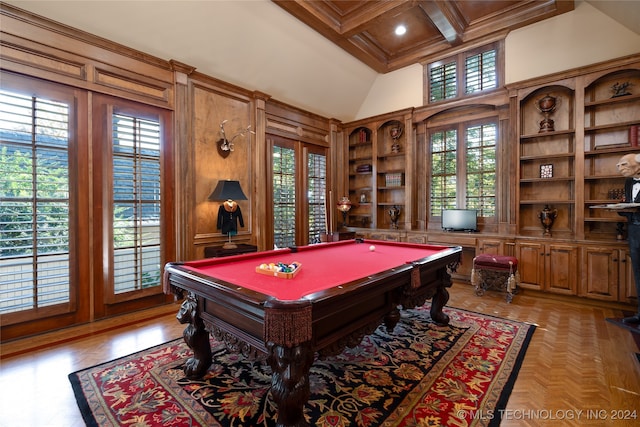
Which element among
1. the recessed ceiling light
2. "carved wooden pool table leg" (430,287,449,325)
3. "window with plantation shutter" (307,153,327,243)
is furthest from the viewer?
"window with plantation shutter" (307,153,327,243)

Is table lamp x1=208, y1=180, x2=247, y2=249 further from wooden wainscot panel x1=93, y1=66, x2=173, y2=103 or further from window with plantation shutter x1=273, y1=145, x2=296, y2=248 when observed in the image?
wooden wainscot panel x1=93, y1=66, x2=173, y2=103

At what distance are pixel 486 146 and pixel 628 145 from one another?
168 cm

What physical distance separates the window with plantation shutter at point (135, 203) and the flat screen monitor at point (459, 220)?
461cm

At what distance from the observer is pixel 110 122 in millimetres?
3402

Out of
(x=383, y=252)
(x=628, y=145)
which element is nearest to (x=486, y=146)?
(x=628, y=145)

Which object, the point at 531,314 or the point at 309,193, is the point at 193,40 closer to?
the point at 309,193

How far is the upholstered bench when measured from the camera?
12.7 feet

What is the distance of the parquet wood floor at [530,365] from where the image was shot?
177 centimetres

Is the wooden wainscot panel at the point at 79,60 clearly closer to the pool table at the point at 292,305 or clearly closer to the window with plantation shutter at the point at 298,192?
the window with plantation shutter at the point at 298,192

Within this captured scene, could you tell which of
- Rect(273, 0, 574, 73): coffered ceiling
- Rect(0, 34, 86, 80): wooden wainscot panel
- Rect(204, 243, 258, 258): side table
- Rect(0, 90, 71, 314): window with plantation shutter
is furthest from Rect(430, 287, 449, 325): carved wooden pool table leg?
Rect(0, 34, 86, 80): wooden wainscot panel

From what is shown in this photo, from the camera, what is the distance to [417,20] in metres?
4.54

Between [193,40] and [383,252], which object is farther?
[193,40]

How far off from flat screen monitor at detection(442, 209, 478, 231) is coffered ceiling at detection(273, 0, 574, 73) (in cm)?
289

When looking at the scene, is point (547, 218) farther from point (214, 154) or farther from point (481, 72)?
point (214, 154)
